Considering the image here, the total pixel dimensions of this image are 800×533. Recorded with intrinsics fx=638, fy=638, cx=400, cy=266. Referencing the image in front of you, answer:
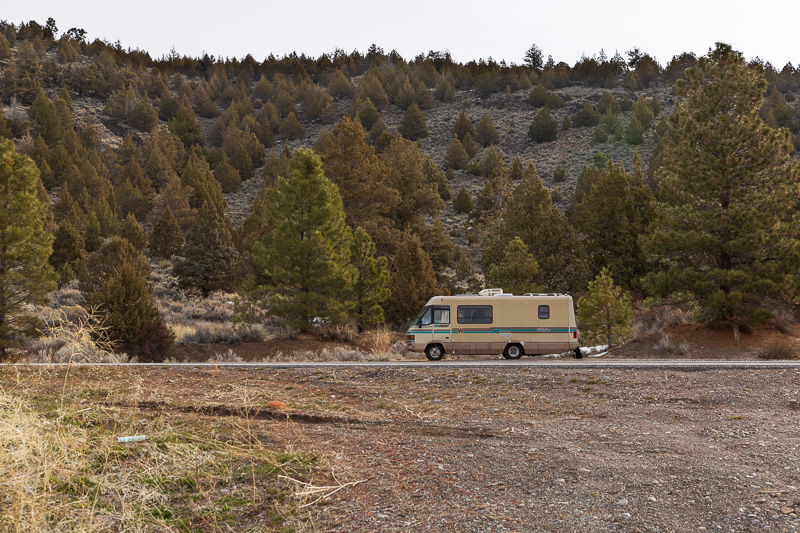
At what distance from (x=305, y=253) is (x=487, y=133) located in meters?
63.1

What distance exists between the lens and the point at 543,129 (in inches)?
3440

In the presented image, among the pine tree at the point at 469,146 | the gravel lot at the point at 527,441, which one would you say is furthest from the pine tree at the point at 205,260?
the pine tree at the point at 469,146

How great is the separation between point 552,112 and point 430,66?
32.6m

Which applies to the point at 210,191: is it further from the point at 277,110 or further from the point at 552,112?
the point at 552,112

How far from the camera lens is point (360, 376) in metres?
14.1

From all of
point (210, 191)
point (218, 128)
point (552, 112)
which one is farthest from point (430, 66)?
point (210, 191)

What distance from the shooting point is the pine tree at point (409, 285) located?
106 ft

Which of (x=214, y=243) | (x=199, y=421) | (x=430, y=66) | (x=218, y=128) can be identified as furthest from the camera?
(x=430, y=66)

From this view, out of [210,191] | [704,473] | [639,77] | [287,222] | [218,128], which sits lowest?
[704,473]

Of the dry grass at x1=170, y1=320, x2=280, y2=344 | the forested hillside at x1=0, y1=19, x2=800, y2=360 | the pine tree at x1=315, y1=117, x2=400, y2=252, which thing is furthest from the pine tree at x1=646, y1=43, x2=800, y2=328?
the pine tree at x1=315, y1=117, x2=400, y2=252

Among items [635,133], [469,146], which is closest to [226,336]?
[469,146]

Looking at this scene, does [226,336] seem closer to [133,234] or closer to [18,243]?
[18,243]

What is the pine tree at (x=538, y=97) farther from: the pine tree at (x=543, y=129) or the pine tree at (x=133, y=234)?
the pine tree at (x=133, y=234)

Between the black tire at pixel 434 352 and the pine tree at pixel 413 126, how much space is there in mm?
71496
